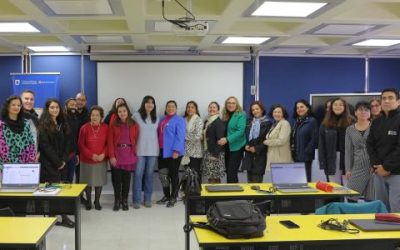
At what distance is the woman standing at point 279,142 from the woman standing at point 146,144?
5.47 ft

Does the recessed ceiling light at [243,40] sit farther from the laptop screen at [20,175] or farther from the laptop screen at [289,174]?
the laptop screen at [20,175]

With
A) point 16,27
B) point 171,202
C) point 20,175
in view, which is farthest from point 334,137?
point 16,27

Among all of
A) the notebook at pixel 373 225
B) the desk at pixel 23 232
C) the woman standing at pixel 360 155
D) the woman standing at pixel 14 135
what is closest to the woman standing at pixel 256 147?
the woman standing at pixel 360 155

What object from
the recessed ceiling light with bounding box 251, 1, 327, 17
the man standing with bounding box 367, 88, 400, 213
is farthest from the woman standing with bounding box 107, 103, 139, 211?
the man standing with bounding box 367, 88, 400, 213

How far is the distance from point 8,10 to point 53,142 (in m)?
1.59

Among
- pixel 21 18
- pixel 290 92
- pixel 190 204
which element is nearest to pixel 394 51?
pixel 290 92

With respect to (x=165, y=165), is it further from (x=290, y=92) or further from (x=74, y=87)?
(x=290, y=92)

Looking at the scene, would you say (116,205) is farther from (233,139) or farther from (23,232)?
(23,232)

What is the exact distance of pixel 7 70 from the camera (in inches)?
293

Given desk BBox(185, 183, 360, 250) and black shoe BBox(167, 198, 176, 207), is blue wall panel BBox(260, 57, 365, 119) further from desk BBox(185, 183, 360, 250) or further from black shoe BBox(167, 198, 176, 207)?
desk BBox(185, 183, 360, 250)

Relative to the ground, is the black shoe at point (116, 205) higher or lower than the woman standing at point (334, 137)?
lower

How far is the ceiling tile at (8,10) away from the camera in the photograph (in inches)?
178

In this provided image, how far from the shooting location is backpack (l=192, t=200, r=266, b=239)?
246cm

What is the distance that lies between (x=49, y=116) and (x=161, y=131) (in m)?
1.85
